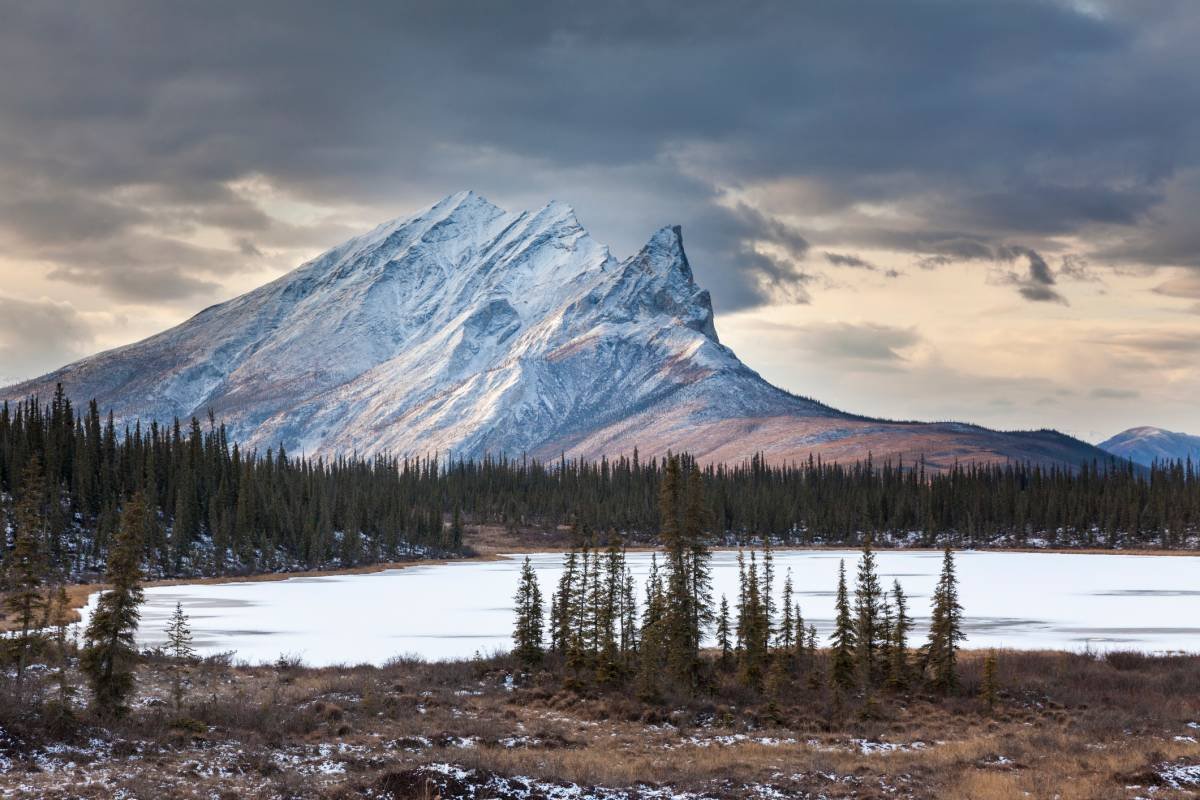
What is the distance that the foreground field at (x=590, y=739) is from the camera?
2727 cm

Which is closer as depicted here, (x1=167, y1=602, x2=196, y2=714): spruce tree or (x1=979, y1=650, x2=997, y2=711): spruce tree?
(x1=167, y1=602, x2=196, y2=714): spruce tree

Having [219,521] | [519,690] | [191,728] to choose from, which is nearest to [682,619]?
[519,690]

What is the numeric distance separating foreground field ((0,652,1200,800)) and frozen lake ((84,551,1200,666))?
9.72 m

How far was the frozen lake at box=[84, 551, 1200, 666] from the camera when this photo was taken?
185ft

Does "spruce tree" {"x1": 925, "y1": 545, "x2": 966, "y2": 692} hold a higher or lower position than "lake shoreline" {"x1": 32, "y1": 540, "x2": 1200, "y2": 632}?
higher

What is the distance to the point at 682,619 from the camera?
44.2 metres

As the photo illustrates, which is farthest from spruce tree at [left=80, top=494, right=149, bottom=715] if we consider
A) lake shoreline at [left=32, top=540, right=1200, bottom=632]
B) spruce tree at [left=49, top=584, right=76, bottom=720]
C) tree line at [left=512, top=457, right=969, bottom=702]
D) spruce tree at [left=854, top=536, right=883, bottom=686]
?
lake shoreline at [left=32, top=540, right=1200, bottom=632]

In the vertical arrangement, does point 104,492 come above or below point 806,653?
above

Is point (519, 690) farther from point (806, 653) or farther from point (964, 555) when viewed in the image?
point (964, 555)

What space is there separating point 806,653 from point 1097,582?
6398 centimetres

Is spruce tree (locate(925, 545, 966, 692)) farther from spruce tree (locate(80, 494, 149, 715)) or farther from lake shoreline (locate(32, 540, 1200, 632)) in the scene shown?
lake shoreline (locate(32, 540, 1200, 632))

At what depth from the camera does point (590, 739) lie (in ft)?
116

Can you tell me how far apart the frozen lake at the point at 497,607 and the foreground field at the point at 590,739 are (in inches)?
382

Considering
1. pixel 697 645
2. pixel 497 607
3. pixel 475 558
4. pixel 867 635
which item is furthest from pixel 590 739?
pixel 475 558
